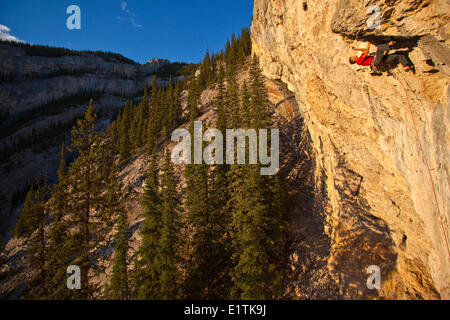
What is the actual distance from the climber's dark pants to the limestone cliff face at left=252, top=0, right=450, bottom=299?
1.20 ft

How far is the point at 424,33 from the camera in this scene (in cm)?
738

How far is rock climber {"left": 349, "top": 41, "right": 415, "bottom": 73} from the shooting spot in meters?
8.09

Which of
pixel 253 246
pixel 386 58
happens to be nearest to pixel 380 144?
pixel 386 58

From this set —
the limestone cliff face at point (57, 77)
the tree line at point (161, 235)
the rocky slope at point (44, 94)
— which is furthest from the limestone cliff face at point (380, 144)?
the limestone cliff face at point (57, 77)

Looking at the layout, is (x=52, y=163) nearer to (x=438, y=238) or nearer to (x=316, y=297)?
(x=316, y=297)

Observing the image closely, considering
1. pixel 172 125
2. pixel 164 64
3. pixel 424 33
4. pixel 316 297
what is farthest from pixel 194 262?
pixel 164 64

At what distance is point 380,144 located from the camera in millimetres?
11344

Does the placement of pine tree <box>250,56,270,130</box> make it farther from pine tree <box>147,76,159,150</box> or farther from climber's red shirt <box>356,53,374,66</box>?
pine tree <box>147,76,159,150</box>

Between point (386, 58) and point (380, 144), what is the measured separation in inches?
182

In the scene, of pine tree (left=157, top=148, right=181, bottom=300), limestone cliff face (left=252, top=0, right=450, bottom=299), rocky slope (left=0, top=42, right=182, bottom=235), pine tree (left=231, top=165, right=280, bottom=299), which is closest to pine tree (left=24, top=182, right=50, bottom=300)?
pine tree (left=157, top=148, right=181, bottom=300)

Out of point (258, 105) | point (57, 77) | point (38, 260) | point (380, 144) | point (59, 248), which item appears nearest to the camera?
point (59, 248)

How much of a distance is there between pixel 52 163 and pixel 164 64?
12919 centimetres

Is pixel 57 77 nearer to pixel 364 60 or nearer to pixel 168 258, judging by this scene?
pixel 168 258

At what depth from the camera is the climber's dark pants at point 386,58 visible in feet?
26.4
